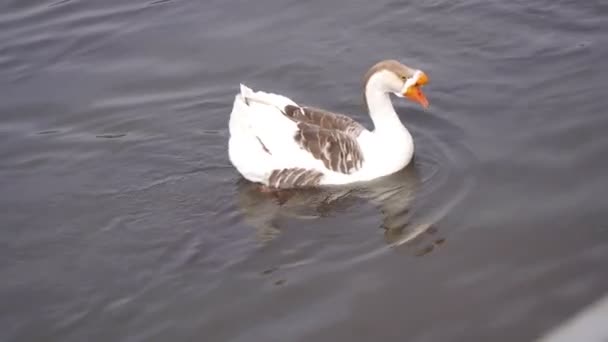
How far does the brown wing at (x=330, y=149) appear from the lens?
8.50m

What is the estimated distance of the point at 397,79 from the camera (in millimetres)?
8570

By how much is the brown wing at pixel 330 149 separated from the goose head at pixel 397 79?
65cm

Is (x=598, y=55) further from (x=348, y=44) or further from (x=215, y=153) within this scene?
(x=215, y=153)

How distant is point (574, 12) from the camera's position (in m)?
10.9

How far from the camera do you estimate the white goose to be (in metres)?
8.53

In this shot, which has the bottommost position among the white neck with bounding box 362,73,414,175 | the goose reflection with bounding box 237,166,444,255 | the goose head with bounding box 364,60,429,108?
the goose reflection with bounding box 237,166,444,255

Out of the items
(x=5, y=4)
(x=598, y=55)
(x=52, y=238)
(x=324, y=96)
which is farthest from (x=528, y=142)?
(x=5, y=4)

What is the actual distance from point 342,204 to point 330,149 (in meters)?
0.55

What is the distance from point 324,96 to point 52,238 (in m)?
3.59

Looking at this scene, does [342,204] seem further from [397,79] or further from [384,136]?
[397,79]

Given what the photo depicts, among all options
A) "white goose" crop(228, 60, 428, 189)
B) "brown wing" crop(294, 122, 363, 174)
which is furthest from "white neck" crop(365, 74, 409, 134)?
"brown wing" crop(294, 122, 363, 174)

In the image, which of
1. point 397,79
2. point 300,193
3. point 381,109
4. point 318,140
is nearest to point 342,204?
point 300,193

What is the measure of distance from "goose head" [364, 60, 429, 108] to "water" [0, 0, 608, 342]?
2.38 feet

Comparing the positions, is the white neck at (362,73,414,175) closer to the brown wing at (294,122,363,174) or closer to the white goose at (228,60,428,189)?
the white goose at (228,60,428,189)
